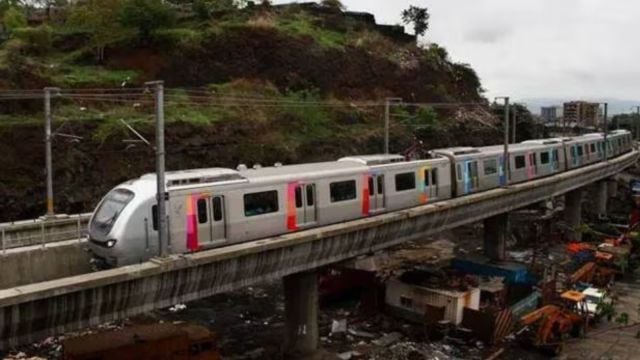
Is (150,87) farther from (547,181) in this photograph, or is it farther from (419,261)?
(547,181)

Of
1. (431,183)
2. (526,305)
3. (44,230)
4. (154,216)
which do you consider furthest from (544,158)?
(44,230)

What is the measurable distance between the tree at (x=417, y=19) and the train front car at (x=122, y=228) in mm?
60782

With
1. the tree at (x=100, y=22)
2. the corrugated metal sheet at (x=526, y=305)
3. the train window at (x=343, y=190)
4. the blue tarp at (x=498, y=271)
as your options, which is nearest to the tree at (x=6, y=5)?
the tree at (x=100, y=22)

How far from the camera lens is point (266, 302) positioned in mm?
26688

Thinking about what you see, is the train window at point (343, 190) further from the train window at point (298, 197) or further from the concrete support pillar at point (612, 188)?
the concrete support pillar at point (612, 188)

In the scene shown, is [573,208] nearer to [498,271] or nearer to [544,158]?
[544,158]

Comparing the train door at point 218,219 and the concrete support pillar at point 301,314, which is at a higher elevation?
the train door at point 218,219

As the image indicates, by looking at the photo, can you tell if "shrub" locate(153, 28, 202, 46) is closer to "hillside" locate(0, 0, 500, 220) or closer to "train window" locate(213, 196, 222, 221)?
"hillside" locate(0, 0, 500, 220)

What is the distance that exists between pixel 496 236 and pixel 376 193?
48.0 ft

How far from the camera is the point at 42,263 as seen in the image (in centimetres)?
1527

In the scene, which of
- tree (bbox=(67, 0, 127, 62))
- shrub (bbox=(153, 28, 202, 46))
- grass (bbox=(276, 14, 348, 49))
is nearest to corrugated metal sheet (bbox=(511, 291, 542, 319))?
shrub (bbox=(153, 28, 202, 46))

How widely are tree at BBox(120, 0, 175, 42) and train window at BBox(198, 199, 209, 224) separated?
31.9 m

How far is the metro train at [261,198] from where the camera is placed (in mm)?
14875

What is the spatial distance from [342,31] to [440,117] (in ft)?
45.6
